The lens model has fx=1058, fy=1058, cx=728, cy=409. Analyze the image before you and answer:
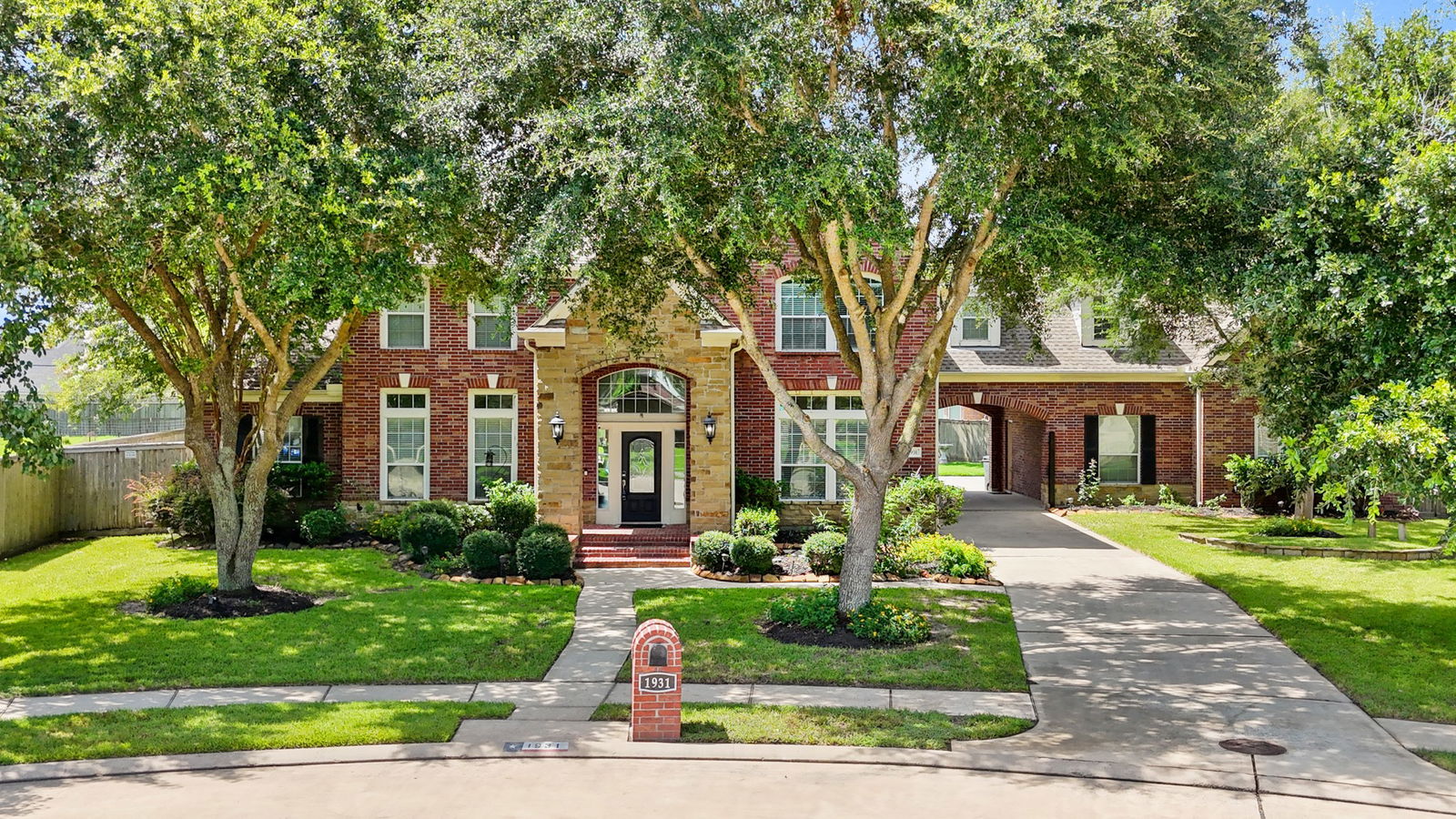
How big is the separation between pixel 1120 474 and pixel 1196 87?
17.0 meters

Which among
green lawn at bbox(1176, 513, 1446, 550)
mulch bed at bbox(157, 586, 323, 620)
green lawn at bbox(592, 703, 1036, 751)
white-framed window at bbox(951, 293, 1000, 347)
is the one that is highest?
white-framed window at bbox(951, 293, 1000, 347)

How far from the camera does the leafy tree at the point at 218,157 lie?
420 inches

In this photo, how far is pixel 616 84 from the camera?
38.9 ft

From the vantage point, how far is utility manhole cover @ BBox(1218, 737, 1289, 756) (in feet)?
27.7

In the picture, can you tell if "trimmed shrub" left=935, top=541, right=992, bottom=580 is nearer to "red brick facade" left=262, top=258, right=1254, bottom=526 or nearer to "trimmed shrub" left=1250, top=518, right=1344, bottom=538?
"red brick facade" left=262, top=258, right=1254, bottom=526

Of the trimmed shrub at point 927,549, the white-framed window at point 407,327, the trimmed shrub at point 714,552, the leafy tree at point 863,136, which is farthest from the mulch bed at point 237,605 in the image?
the trimmed shrub at point 927,549

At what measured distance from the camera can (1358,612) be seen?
1394 cm

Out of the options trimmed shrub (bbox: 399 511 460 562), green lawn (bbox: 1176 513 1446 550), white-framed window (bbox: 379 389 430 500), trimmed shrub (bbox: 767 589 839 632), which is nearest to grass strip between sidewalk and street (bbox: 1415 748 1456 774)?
trimmed shrub (bbox: 767 589 839 632)

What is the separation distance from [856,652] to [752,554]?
505cm

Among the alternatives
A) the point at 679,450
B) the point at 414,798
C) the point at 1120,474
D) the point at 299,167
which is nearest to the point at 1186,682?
the point at 414,798

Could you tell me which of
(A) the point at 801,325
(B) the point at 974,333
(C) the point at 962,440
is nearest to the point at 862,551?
(A) the point at 801,325

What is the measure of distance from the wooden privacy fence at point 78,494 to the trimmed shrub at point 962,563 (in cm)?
1580

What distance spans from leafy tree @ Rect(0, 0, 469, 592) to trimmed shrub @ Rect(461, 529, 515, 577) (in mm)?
5114

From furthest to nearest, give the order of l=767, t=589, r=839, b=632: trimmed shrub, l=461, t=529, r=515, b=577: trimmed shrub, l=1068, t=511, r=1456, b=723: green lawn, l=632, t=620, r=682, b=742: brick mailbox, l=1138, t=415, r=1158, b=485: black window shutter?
l=1138, t=415, r=1158, b=485: black window shutter
l=461, t=529, r=515, b=577: trimmed shrub
l=767, t=589, r=839, b=632: trimmed shrub
l=1068, t=511, r=1456, b=723: green lawn
l=632, t=620, r=682, b=742: brick mailbox
